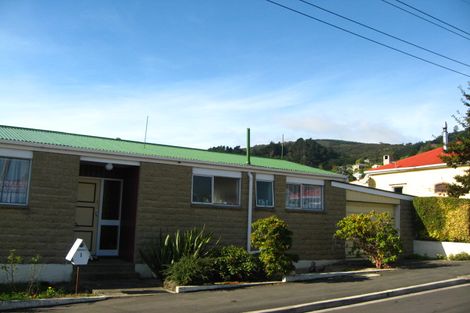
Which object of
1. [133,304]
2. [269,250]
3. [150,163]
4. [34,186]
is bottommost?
[133,304]

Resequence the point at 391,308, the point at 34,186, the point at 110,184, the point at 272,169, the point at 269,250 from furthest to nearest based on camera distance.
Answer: the point at 272,169, the point at 110,184, the point at 269,250, the point at 34,186, the point at 391,308

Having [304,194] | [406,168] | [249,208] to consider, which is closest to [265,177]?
[249,208]

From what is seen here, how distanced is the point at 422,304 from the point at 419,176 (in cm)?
2169

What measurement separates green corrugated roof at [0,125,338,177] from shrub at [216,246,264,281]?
309 cm

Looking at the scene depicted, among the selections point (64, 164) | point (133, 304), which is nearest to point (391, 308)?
point (133, 304)

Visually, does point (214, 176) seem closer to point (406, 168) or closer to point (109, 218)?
point (109, 218)

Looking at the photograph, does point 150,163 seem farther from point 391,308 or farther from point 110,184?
point 391,308

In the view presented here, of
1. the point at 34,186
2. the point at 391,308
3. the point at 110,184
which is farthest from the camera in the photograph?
the point at 110,184

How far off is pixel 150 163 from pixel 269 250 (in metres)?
4.32

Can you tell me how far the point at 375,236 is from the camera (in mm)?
17172

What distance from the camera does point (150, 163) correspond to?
14719 mm

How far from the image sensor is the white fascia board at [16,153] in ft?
41.0

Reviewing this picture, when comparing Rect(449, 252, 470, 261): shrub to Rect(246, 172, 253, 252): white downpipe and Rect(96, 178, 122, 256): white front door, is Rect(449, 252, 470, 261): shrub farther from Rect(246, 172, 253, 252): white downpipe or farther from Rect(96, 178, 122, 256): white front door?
Rect(96, 178, 122, 256): white front door

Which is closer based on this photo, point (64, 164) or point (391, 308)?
point (391, 308)
